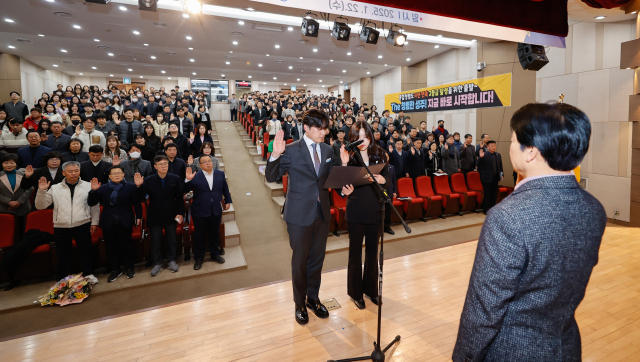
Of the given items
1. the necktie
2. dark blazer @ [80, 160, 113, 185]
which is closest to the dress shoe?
dark blazer @ [80, 160, 113, 185]

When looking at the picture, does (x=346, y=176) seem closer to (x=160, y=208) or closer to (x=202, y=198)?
(x=202, y=198)

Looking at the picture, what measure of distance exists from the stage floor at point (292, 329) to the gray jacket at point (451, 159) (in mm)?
3501

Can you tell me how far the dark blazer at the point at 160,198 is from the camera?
3.60 m

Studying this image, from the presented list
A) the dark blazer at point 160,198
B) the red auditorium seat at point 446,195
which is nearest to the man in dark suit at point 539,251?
the dark blazer at point 160,198

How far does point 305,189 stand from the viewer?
2.25 meters

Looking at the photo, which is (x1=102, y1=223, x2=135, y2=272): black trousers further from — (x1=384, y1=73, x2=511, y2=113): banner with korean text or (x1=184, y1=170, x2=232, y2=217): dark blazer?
(x1=384, y1=73, x2=511, y2=113): banner with korean text

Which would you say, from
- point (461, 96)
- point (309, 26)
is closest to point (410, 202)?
point (309, 26)

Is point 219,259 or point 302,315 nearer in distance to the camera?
point 302,315

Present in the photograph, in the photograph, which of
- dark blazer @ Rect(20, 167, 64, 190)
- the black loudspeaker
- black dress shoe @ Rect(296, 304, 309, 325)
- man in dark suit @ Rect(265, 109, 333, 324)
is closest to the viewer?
man in dark suit @ Rect(265, 109, 333, 324)

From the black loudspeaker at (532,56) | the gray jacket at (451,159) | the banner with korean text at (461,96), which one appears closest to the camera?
the black loudspeaker at (532,56)

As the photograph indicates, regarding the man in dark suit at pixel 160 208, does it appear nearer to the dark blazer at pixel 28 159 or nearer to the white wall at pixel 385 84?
the dark blazer at pixel 28 159

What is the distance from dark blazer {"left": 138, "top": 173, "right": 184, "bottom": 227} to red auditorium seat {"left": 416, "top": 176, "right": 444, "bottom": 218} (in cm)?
422

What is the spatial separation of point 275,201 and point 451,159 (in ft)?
12.7

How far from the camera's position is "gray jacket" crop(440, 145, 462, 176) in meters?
6.36
